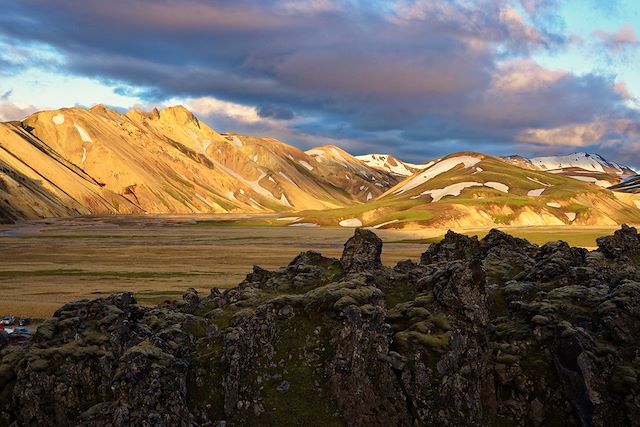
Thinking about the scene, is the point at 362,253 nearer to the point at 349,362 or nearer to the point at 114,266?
the point at 349,362

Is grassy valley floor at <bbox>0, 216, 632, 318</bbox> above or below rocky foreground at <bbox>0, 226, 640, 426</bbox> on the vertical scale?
below

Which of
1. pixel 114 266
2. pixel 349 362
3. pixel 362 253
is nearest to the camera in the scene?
pixel 349 362

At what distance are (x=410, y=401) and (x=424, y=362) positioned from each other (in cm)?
194

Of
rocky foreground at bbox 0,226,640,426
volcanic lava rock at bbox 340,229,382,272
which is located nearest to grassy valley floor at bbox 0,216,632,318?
rocky foreground at bbox 0,226,640,426

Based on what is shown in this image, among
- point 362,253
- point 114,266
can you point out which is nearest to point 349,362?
point 362,253

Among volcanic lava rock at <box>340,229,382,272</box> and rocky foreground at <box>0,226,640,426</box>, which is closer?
rocky foreground at <box>0,226,640,426</box>

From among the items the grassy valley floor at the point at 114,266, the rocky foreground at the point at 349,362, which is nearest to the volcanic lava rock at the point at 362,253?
the rocky foreground at the point at 349,362

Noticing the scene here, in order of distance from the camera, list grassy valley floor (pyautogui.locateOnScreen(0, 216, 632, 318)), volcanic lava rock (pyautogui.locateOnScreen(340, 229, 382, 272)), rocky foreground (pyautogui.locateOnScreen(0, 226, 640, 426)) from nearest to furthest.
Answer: rocky foreground (pyautogui.locateOnScreen(0, 226, 640, 426)) < volcanic lava rock (pyautogui.locateOnScreen(340, 229, 382, 272)) < grassy valley floor (pyautogui.locateOnScreen(0, 216, 632, 318))

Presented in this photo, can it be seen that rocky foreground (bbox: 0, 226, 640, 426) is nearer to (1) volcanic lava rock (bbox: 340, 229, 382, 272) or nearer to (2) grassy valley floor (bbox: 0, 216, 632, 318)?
(1) volcanic lava rock (bbox: 340, 229, 382, 272)

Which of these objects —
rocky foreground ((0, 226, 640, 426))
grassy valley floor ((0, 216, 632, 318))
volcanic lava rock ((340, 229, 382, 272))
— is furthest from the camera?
grassy valley floor ((0, 216, 632, 318))

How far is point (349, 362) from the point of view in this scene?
84.8 ft

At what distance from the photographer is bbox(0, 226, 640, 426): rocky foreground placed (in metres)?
24.1

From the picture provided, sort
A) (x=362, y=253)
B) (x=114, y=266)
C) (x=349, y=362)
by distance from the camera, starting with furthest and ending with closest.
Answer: (x=114, y=266) < (x=362, y=253) < (x=349, y=362)

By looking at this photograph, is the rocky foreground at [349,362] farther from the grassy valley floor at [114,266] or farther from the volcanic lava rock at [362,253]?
the grassy valley floor at [114,266]
